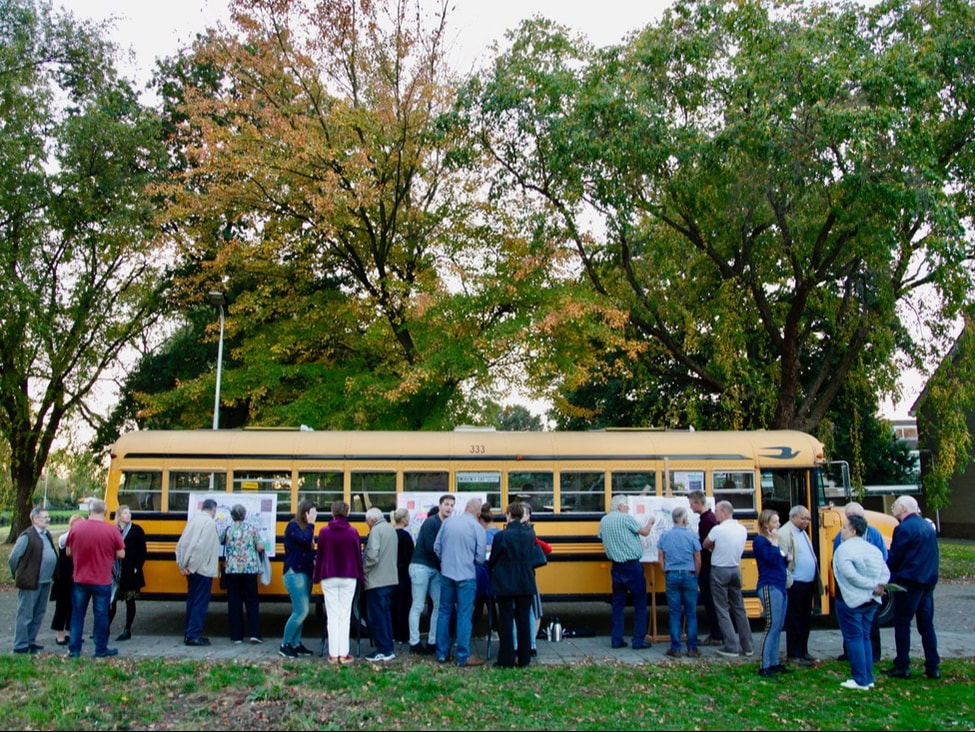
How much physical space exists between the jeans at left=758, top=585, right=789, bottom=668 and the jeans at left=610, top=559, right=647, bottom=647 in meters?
2.12

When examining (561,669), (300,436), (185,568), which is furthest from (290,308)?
(561,669)

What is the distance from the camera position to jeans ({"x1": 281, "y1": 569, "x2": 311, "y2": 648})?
34.8 feet

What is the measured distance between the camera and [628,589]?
11484 mm

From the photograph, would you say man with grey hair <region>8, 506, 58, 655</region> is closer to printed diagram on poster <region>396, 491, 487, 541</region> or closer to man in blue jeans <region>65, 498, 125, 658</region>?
man in blue jeans <region>65, 498, 125, 658</region>

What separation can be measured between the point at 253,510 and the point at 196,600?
1.46 metres

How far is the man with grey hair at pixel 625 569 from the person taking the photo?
11328 millimetres

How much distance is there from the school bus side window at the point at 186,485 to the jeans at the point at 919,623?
8.71 metres

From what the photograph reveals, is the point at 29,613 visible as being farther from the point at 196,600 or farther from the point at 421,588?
the point at 421,588

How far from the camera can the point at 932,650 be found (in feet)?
30.8

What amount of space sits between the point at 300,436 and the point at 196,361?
15.3 metres

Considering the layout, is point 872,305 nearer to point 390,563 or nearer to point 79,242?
point 390,563

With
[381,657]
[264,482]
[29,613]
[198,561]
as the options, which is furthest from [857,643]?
[29,613]

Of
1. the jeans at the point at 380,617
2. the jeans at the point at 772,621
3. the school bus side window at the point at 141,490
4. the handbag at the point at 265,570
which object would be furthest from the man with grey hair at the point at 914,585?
the school bus side window at the point at 141,490

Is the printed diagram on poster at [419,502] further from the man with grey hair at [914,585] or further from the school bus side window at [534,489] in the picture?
the man with grey hair at [914,585]
